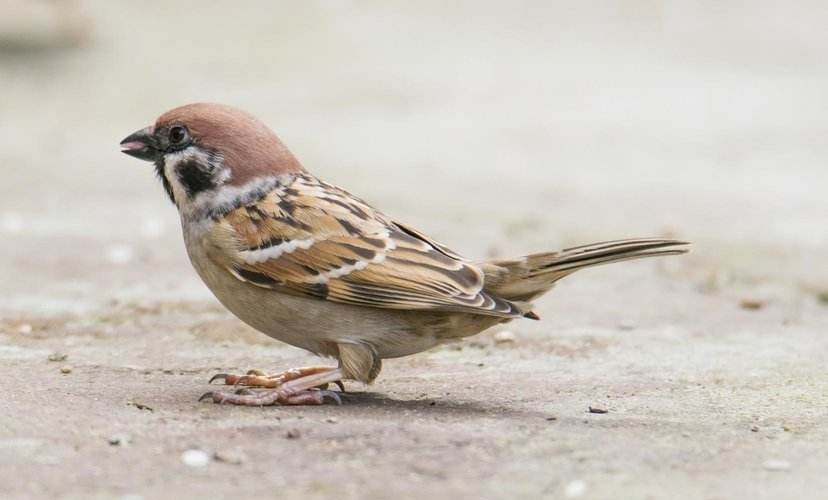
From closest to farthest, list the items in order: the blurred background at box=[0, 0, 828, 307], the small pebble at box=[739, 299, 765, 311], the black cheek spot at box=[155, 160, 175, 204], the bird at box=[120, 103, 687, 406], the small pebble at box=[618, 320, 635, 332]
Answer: the bird at box=[120, 103, 687, 406] < the black cheek spot at box=[155, 160, 175, 204] < the small pebble at box=[618, 320, 635, 332] < the small pebble at box=[739, 299, 765, 311] < the blurred background at box=[0, 0, 828, 307]

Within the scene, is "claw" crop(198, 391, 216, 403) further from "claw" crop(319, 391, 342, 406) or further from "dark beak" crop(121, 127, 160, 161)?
"dark beak" crop(121, 127, 160, 161)

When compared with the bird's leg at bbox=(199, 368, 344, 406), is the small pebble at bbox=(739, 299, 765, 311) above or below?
above

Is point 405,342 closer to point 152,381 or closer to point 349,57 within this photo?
point 152,381

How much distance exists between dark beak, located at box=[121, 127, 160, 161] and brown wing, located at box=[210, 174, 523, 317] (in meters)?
0.44

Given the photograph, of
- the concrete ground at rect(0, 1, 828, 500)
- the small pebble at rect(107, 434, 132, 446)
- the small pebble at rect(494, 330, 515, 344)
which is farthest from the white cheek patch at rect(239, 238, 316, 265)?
the small pebble at rect(494, 330, 515, 344)

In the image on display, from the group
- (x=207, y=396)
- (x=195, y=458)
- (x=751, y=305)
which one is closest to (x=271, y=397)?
(x=207, y=396)

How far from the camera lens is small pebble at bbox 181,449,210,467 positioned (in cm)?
462

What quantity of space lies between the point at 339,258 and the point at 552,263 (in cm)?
87

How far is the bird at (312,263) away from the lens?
574 cm

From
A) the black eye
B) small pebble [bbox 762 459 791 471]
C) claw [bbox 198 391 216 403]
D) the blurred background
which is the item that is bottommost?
claw [bbox 198 391 216 403]

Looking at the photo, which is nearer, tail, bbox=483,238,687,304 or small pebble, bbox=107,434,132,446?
small pebble, bbox=107,434,132,446

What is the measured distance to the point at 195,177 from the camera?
6.01 metres

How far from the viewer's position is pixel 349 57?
15188 mm

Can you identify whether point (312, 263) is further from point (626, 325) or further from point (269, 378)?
point (626, 325)
